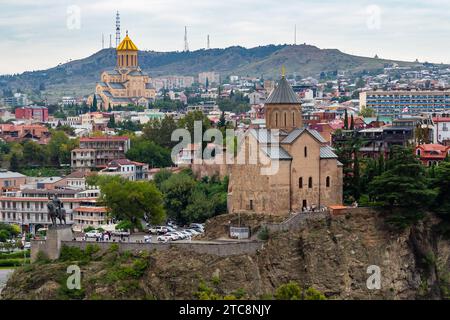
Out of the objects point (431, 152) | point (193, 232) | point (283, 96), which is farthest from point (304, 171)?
point (431, 152)

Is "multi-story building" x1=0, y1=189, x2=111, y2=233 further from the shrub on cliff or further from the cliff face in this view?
the shrub on cliff

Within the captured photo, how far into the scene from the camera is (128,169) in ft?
273

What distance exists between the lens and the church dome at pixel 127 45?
15500cm

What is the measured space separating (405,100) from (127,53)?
3909 cm

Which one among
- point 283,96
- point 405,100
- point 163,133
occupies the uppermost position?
point 283,96

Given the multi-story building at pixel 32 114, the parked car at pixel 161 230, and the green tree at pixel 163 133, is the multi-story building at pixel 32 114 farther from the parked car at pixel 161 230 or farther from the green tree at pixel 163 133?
the parked car at pixel 161 230

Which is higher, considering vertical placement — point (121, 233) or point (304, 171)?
point (304, 171)

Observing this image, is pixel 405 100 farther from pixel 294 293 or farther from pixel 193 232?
pixel 294 293

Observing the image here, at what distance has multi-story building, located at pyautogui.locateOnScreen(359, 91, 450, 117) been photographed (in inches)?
5098

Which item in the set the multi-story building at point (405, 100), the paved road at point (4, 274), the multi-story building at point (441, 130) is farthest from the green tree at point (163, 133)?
the multi-story building at point (405, 100)

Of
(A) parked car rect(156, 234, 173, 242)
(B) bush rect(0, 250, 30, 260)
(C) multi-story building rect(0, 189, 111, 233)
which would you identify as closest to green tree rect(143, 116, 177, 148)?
(C) multi-story building rect(0, 189, 111, 233)

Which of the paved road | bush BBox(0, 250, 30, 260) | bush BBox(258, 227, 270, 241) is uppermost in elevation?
bush BBox(258, 227, 270, 241)

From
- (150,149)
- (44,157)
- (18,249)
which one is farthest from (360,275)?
(44,157)
